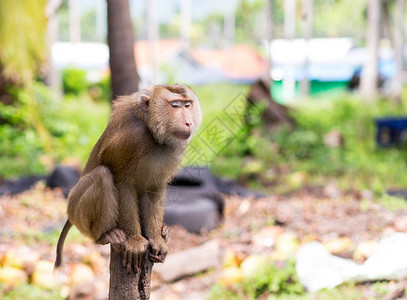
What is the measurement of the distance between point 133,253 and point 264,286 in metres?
2.54

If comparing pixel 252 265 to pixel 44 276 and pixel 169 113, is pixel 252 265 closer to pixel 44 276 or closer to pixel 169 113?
pixel 44 276

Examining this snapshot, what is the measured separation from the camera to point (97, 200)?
3.13m

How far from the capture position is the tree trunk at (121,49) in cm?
628

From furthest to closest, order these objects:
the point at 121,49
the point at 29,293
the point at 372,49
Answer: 1. the point at 372,49
2. the point at 121,49
3. the point at 29,293

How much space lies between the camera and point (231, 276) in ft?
17.9

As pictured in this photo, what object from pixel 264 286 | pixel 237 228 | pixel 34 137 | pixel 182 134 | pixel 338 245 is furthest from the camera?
pixel 34 137

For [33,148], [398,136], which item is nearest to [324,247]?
[33,148]

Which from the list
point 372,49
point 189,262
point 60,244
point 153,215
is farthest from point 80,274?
point 372,49

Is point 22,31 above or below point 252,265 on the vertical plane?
above

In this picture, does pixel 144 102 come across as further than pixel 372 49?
No

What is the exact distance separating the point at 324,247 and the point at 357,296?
0.96 m

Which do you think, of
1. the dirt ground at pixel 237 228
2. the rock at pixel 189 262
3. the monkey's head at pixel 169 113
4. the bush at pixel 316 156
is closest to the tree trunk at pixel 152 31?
the bush at pixel 316 156

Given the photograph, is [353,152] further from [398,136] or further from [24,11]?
[24,11]

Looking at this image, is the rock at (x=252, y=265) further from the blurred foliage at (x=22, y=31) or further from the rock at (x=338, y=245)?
the blurred foliage at (x=22, y=31)
